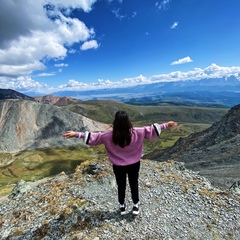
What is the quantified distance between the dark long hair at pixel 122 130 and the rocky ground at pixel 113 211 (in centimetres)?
389

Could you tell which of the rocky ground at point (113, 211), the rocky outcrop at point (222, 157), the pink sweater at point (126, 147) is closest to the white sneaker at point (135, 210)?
the rocky ground at point (113, 211)

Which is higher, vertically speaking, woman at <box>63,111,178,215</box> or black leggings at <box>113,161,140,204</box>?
woman at <box>63,111,178,215</box>

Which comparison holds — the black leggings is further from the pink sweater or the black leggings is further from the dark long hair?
the dark long hair

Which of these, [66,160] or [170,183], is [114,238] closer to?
[170,183]

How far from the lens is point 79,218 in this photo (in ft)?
39.2

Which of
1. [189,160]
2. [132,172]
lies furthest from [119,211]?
[189,160]

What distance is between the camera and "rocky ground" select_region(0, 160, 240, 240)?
11.0m

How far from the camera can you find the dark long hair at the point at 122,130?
32.1 ft

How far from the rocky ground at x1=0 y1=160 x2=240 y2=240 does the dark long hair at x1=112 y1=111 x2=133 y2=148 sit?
3894mm

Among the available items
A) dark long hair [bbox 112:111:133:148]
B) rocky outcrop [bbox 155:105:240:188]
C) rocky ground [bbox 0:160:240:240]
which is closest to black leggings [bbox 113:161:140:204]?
dark long hair [bbox 112:111:133:148]

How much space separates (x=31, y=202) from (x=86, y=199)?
3.81m

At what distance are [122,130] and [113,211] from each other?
15.2ft

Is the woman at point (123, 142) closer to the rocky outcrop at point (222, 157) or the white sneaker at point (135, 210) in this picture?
the white sneaker at point (135, 210)

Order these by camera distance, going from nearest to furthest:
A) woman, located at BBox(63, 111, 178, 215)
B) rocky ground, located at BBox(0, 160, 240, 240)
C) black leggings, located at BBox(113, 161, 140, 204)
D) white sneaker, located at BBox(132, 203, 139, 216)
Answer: woman, located at BBox(63, 111, 178, 215) < black leggings, located at BBox(113, 161, 140, 204) < rocky ground, located at BBox(0, 160, 240, 240) < white sneaker, located at BBox(132, 203, 139, 216)
